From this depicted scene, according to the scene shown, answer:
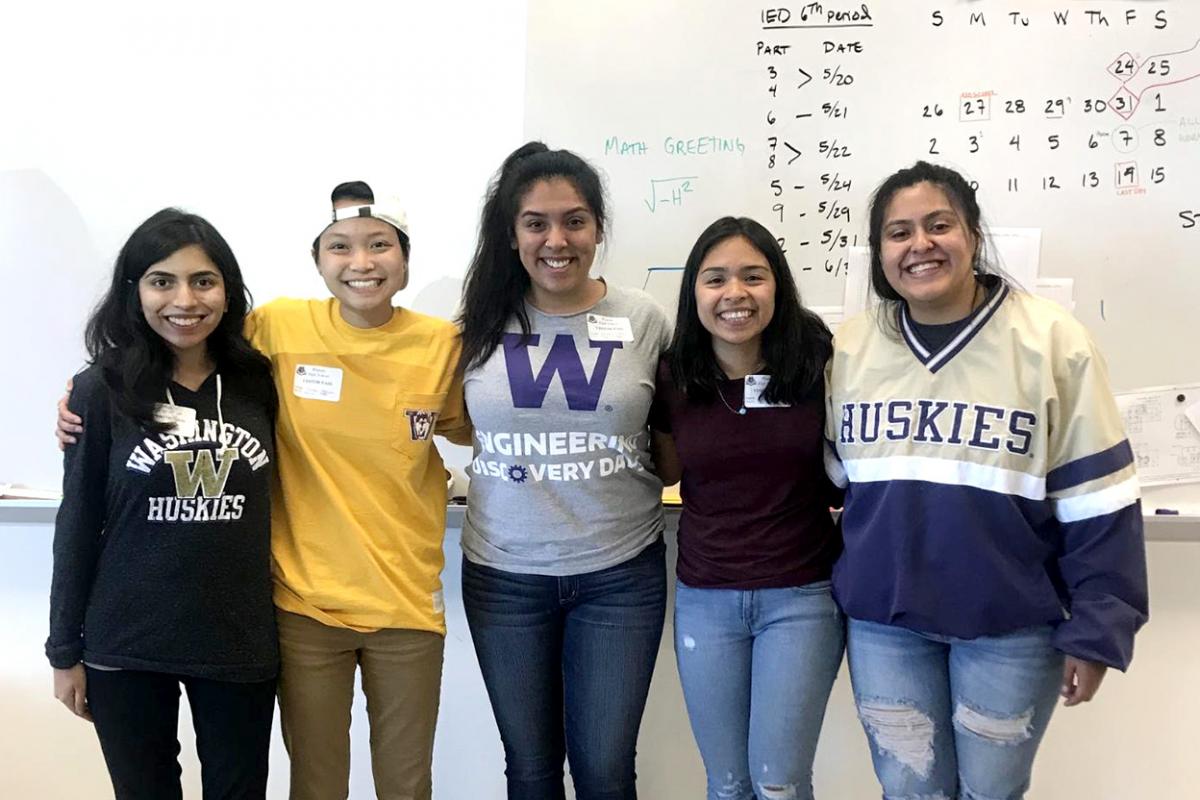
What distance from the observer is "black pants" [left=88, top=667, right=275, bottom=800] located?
137cm

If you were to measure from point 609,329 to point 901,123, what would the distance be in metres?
0.87

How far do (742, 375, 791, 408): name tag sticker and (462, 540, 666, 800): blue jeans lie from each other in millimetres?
369

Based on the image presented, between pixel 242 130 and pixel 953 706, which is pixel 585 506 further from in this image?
pixel 242 130

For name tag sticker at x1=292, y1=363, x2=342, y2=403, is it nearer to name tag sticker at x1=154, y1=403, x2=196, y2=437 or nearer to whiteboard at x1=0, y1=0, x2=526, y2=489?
name tag sticker at x1=154, y1=403, x2=196, y2=437

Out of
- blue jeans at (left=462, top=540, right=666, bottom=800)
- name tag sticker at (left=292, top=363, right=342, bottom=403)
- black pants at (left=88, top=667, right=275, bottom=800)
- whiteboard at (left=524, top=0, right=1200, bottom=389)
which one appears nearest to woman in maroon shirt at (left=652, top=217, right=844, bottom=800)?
blue jeans at (left=462, top=540, right=666, bottom=800)

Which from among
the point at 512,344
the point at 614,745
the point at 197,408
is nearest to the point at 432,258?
the point at 512,344

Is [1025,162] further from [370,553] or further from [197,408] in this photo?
[197,408]

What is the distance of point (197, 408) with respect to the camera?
1.39m

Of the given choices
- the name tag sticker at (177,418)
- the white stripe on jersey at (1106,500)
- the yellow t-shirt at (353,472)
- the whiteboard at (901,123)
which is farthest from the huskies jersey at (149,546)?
the white stripe on jersey at (1106,500)

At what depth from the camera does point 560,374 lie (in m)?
1.49

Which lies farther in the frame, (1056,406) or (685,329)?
(685,329)

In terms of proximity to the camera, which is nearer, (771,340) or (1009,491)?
(1009,491)

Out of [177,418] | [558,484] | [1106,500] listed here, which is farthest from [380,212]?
[1106,500]

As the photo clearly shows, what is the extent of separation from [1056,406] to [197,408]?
148 centimetres
